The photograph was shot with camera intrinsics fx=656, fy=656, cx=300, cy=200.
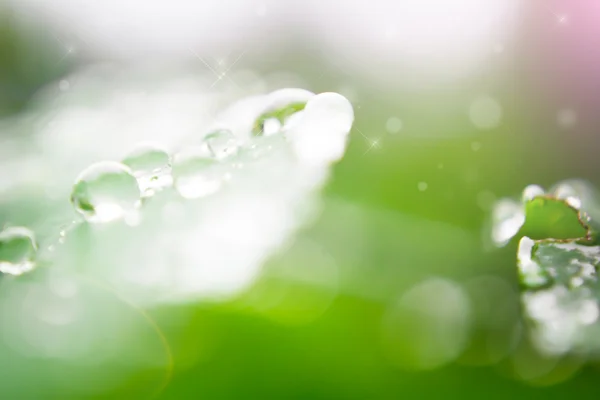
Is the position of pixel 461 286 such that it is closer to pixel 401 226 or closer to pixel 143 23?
pixel 401 226

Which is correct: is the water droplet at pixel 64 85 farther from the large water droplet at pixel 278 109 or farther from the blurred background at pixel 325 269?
the large water droplet at pixel 278 109

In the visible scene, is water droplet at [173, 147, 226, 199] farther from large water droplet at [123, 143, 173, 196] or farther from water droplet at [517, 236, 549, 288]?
water droplet at [517, 236, 549, 288]

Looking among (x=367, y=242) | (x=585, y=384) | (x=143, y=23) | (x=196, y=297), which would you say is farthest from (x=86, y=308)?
(x=143, y=23)

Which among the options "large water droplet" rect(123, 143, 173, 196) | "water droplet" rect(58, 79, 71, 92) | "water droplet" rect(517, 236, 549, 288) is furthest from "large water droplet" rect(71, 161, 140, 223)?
"water droplet" rect(58, 79, 71, 92)

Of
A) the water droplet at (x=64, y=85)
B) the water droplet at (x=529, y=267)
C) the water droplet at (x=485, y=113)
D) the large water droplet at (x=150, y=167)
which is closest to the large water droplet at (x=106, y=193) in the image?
the large water droplet at (x=150, y=167)

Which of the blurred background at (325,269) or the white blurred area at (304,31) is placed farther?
the white blurred area at (304,31)

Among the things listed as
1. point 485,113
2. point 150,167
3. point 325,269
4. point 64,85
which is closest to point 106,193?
point 150,167

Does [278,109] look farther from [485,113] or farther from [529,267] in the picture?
[485,113]
